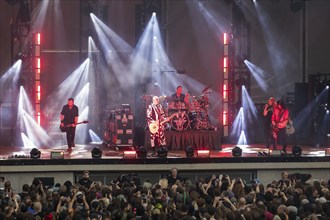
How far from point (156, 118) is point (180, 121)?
2.62 feet

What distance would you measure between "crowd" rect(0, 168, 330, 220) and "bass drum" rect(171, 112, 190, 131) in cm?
702

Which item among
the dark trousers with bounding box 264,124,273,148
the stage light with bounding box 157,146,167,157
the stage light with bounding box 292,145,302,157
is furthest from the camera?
the dark trousers with bounding box 264,124,273,148

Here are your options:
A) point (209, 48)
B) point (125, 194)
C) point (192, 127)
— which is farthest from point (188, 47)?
point (125, 194)

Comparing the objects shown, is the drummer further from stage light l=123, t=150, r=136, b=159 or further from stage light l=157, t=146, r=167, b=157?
stage light l=123, t=150, r=136, b=159

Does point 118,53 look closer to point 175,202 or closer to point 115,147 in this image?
point 115,147

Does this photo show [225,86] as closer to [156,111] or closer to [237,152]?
[156,111]

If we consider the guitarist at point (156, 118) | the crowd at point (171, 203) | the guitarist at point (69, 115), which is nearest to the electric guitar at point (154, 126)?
the guitarist at point (156, 118)

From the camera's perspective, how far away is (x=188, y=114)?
787 inches

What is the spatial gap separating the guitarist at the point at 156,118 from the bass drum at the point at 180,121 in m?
0.46

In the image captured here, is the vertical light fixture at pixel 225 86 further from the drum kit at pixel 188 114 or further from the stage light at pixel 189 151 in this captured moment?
the stage light at pixel 189 151

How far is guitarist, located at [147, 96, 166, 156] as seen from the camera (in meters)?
19.3

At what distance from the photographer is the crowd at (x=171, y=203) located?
9891 mm

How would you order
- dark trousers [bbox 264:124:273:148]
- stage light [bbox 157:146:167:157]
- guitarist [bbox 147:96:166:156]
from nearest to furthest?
stage light [bbox 157:146:167:157]
guitarist [bbox 147:96:166:156]
dark trousers [bbox 264:124:273:148]

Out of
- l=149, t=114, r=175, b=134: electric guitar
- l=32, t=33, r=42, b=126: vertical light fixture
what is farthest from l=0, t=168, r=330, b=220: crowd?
l=32, t=33, r=42, b=126: vertical light fixture
